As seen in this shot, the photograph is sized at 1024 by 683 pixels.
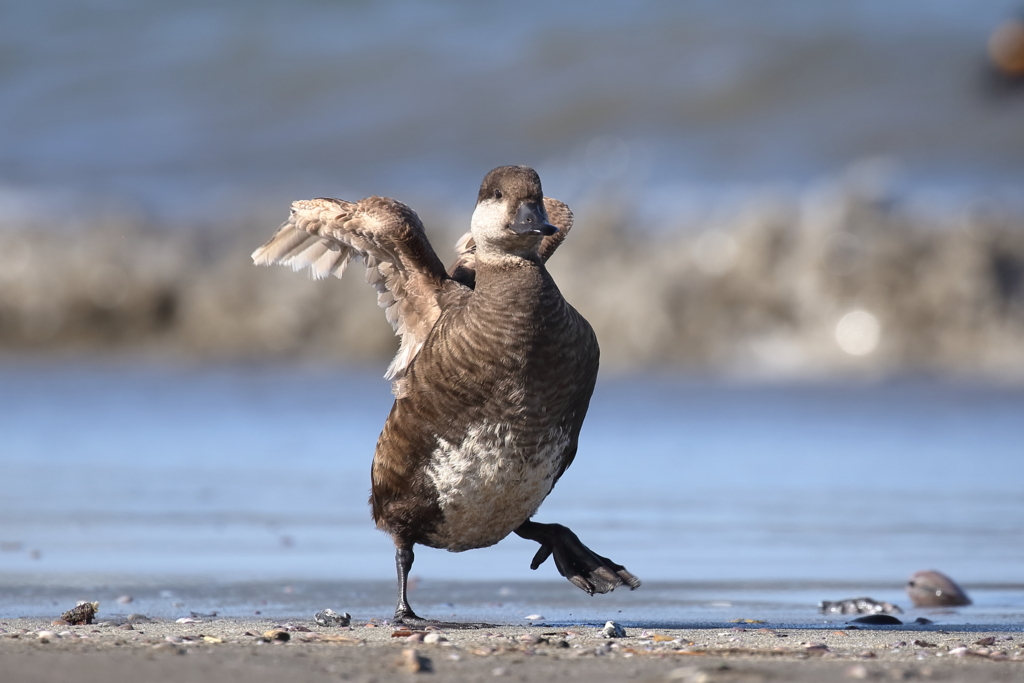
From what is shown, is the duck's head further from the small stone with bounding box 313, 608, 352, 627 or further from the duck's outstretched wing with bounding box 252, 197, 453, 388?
the small stone with bounding box 313, 608, 352, 627

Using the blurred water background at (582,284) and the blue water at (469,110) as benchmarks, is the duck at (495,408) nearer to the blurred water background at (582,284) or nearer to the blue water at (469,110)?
the blurred water background at (582,284)

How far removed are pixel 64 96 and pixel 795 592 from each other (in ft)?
79.7

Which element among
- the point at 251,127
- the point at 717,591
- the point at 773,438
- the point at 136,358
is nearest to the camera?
the point at 717,591

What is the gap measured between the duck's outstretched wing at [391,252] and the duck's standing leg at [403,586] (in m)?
0.65

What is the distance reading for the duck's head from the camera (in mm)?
5207

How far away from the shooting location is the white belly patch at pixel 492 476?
16.5 ft

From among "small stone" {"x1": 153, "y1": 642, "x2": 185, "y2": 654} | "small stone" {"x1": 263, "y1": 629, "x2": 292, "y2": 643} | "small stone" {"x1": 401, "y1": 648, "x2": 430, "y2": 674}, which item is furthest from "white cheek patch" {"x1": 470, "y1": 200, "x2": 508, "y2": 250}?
"small stone" {"x1": 153, "y1": 642, "x2": 185, "y2": 654}

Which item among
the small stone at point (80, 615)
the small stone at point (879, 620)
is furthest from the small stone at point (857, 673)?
the small stone at point (80, 615)

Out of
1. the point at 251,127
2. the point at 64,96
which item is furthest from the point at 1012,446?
the point at 64,96

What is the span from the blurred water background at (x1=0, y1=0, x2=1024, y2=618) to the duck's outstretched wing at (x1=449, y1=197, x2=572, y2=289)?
1.28 metres

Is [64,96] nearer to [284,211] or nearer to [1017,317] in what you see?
[284,211]

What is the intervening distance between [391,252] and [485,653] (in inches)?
89.0

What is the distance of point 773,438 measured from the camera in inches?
401

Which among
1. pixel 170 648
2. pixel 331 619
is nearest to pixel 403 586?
pixel 331 619
